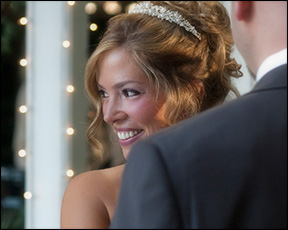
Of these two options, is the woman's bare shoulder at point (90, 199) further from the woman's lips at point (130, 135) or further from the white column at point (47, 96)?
the white column at point (47, 96)

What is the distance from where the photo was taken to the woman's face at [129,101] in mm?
2039

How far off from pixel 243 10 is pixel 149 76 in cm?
111

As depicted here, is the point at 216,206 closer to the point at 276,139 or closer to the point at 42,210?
the point at 276,139

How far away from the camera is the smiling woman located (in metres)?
1.93

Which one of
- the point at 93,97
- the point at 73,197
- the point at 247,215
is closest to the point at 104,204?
the point at 73,197

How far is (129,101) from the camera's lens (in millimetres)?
2043

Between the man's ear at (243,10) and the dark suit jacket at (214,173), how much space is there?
13 centimetres

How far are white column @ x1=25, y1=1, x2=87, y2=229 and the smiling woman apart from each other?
2268 millimetres

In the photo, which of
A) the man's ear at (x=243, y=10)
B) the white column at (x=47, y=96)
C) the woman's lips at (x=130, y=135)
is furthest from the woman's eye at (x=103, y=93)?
the white column at (x=47, y=96)

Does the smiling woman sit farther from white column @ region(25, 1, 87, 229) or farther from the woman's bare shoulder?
white column @ region(25, 1, 87, 229)

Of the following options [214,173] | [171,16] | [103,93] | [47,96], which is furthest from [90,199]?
[47,96]

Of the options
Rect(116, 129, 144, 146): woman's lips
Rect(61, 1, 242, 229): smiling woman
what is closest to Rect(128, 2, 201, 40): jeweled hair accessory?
Rect(61, 1, 242, 229): smiling woman

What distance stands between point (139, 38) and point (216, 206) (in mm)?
1330

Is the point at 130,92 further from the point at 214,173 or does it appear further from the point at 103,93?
the point at 214,173
